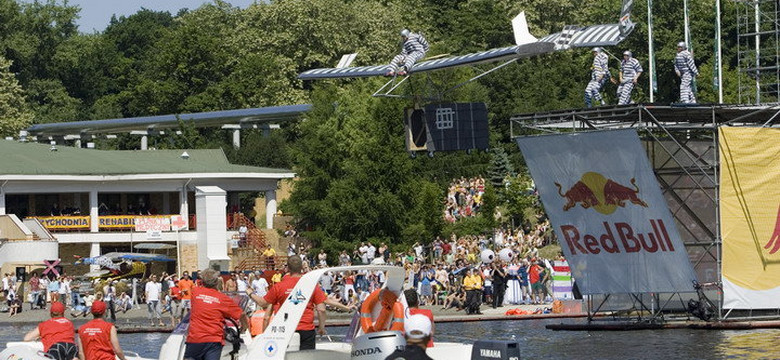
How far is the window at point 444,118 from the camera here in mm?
48125

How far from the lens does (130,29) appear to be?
12688 centimetres

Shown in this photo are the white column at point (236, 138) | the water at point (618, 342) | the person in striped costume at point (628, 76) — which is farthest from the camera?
the white column at point (236, 138)

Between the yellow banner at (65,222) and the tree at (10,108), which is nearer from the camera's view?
the yellow banner at (65,222)

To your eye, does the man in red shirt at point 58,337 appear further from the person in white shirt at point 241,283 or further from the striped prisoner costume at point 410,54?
the person in white shirt at point 241,283

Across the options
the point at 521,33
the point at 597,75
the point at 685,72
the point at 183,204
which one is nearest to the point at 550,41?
the point at 521,33

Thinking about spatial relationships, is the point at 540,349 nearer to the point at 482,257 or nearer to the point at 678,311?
the point at 678,311

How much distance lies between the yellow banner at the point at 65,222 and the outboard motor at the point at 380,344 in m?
50.7

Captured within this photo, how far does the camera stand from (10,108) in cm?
9775

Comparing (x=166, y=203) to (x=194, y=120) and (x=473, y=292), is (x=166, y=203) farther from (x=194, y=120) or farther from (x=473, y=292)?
(x=473, y=292)

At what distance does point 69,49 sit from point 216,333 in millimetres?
105406

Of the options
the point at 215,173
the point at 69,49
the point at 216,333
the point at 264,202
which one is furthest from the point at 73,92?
the point at 216,333

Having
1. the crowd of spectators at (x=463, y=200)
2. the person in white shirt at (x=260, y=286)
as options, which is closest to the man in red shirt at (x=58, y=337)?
the person in white shirt at (x=260, y=286)

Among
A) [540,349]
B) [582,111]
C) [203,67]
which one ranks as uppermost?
[203,67]

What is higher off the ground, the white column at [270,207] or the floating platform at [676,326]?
the white column at [270,207]
